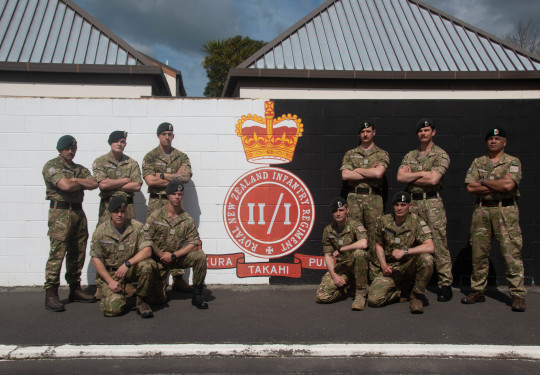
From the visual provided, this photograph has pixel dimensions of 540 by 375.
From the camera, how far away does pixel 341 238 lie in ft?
16.1

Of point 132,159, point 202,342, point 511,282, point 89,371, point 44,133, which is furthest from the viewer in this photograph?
point 44,133

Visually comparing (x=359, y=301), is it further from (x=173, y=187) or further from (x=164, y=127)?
(x=164, y=127)

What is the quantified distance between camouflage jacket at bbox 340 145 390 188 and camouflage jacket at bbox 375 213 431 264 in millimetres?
630

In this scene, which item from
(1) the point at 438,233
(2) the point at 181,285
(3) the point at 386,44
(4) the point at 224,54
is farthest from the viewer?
(4) the point at 224,54

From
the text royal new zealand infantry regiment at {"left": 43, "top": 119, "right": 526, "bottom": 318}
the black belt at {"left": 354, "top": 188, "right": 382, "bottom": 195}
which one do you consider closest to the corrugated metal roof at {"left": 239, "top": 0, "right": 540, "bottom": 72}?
the black belt at {"left": 354, "top": 188, "right": 382, "bottom": 195}

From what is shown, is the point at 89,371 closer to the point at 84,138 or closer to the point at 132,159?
the point at 132,159

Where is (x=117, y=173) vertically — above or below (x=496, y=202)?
above

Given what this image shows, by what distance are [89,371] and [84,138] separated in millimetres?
3403

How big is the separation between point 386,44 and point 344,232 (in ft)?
20.4

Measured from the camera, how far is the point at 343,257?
4918 mm

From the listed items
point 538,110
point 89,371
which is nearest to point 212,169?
point 89,371

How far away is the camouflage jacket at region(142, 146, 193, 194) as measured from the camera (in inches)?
209

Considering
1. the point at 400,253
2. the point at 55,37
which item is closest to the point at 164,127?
the point at 400,253

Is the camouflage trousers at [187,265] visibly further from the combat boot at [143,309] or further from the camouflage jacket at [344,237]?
the camouflage jacket at [344,237]
